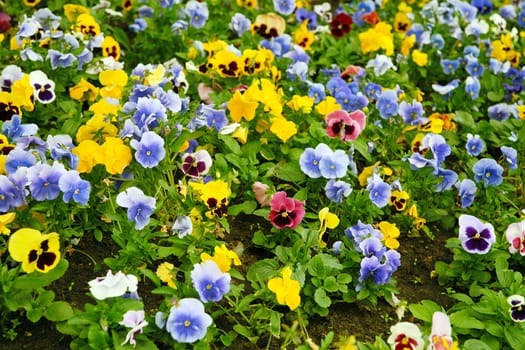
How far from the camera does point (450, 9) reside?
5758 millimetres

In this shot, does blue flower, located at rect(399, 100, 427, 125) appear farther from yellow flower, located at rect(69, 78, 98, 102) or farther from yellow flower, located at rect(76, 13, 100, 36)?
yellow flower, located at rect(76, 13, 100, 36)

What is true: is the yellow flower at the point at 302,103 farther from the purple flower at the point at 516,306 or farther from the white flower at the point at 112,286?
the white flower at the point at 112,286

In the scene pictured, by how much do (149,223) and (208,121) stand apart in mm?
873

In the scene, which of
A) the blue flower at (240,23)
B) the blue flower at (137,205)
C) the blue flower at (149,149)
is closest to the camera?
the blue flower at (137,205)

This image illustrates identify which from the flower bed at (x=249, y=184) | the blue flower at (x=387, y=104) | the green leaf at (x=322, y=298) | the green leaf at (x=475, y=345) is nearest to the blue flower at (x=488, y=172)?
the flower bed at (x=249, y=184)

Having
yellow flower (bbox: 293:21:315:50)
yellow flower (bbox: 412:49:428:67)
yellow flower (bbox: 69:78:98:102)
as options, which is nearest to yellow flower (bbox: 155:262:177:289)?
yellow flower (bbox: 69:78:98:102)

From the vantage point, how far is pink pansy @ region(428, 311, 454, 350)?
2.90m

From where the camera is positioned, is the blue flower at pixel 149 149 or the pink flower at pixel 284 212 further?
the pink flower at pixel 284 212

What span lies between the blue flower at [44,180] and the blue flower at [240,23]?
2.43 metres

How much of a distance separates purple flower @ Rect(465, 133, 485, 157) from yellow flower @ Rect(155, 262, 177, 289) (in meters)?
1.98

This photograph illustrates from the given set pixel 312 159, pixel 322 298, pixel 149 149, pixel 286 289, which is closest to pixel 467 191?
pixel 312 159

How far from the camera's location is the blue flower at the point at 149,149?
335cm

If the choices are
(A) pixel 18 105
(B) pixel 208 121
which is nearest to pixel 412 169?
(B) pixel 208 121

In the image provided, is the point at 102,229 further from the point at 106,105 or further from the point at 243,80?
the point at 243,80
